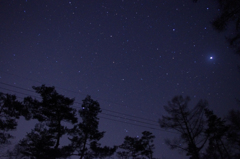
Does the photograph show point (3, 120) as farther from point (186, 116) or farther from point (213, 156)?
point (213, 156)

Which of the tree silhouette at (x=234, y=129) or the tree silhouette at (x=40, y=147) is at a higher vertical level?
the tree silhouette at (x=234, y=129)

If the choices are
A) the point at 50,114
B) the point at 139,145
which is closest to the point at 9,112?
the point at 50,114

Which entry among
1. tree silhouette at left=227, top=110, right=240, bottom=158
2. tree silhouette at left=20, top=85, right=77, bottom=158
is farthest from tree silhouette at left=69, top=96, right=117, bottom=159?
tree silhouette at left=227, top=110, right=240, bottom=158

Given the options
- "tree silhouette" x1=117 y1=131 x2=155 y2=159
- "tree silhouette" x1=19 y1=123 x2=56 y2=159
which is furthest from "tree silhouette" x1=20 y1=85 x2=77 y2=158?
"tree silhouette" x1=117 y1=131 x2=155 y2=159

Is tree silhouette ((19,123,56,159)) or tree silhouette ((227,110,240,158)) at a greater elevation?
tree silhouette ((227,110,240,158))

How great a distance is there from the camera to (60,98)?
1384 centimetres

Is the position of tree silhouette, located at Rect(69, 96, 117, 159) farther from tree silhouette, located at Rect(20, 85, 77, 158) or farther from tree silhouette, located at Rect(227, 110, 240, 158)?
tree silhouette, located at Rect(227, 110, 240, 158)

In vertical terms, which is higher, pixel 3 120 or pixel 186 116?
pixel 186 116

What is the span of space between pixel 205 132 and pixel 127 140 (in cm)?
1955

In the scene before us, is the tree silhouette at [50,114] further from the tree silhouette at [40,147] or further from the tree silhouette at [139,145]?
the tree silhouette at [139,145]

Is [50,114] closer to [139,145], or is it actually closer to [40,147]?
[40,147]

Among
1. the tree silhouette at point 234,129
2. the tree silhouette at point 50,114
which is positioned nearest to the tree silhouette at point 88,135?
the tree silhouette at point 50,114

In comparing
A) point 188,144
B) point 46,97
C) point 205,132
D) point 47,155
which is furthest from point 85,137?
point 205,132

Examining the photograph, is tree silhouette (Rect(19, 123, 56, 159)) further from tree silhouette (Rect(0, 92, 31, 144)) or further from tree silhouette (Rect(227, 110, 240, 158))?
tree silhouette (Rect(227, 110, 240, 158))
